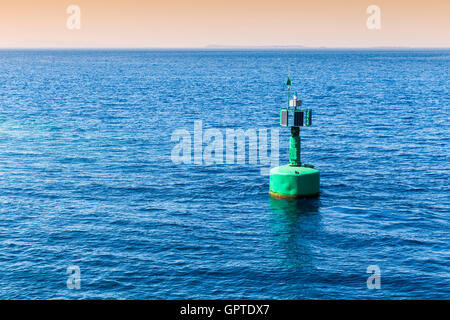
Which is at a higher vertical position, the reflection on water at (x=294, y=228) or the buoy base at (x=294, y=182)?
the buoy base at (x=294, y=182)

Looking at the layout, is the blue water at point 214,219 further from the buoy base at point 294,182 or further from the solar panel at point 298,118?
the solar panel at point 298,118

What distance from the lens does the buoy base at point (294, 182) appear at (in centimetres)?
4250

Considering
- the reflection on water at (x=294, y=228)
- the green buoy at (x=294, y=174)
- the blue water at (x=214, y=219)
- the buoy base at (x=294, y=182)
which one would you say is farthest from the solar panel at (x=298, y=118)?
the blue water at (x=214, y=219)

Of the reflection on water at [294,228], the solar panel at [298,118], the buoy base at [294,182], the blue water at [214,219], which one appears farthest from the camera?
the solar panel at [298,118]

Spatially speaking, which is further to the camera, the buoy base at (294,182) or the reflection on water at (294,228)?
the buoy base at (294,182)

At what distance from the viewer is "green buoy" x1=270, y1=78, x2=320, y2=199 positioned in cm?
4256

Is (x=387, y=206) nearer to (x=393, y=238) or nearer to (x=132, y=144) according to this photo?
(x=393, y=238)

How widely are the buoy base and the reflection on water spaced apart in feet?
1.71

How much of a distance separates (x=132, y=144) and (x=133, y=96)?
214 ft

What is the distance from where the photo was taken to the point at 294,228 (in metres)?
37.4

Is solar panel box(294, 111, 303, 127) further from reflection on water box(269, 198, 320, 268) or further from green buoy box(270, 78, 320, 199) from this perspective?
reflection on water box(269, 198, 320, 268)

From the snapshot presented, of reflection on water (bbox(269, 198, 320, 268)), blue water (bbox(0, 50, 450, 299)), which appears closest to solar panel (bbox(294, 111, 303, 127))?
reflection on water (bbox(269, 198, 320, 268))

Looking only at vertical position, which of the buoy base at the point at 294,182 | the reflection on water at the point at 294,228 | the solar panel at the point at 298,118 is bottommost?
the reflection on water at the point at 294,228
